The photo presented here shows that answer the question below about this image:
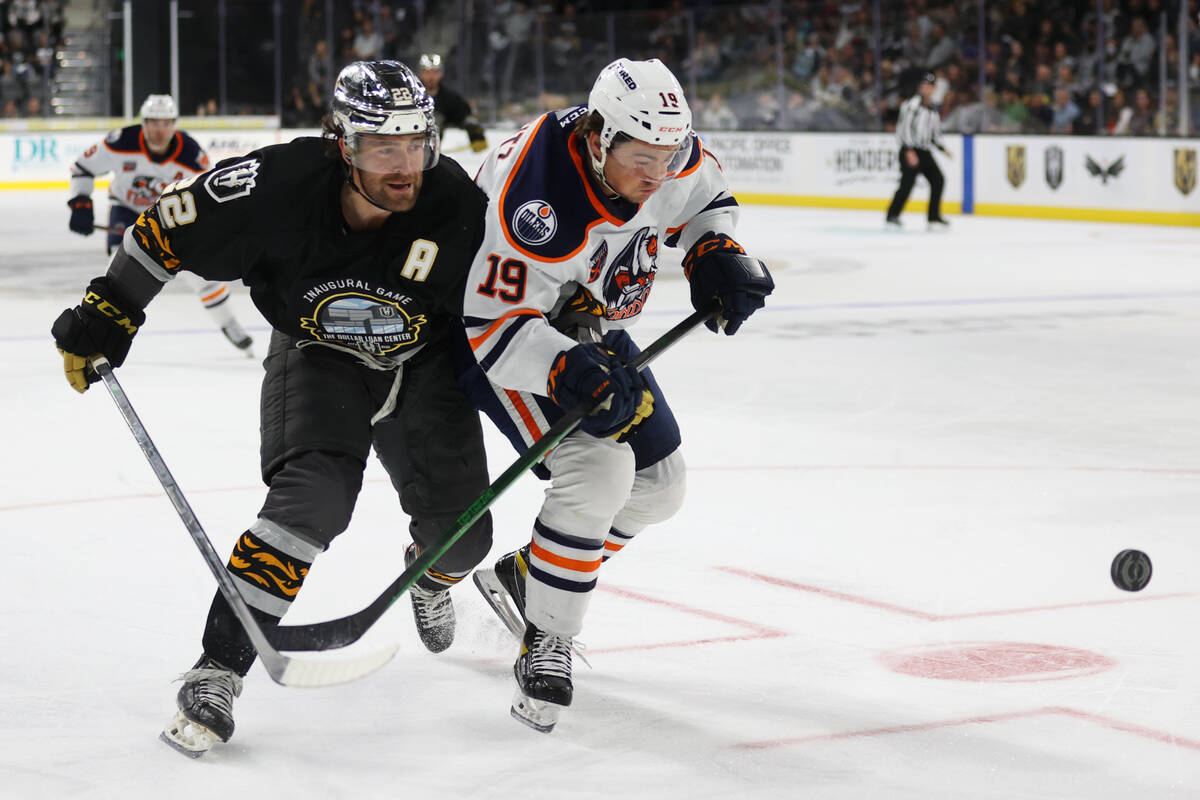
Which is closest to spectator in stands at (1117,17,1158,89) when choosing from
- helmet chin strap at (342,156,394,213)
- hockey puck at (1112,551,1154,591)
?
hockey puck at (1112,551,1154,591)

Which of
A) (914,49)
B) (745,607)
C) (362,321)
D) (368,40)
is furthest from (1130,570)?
(368,40)

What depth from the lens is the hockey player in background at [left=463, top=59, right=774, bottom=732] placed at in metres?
2.64

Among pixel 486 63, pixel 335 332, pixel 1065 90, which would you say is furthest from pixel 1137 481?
pixel 486 63

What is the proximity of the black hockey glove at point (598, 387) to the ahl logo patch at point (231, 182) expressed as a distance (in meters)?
0.54

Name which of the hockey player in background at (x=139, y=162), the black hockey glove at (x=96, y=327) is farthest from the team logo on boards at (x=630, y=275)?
the hockey player in background at (x=139, y=162)

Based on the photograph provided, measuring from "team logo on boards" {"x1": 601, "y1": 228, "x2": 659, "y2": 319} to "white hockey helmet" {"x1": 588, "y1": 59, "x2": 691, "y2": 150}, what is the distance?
0.24m

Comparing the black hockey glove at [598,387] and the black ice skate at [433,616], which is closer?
the black hockey glove at [598,387]

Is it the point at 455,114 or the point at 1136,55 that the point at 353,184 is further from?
the point at 1136,55

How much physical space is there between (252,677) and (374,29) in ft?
62.5

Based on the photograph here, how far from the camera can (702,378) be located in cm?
656

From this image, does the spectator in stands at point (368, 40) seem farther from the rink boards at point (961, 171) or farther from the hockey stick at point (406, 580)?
the hockey stick at point (406, 580)

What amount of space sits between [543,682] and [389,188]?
0.79 metres

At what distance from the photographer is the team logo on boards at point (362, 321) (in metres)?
2.71

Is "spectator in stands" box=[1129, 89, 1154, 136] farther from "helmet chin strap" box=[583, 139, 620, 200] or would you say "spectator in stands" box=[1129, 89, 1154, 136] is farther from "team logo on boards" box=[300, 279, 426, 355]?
"team logo on boards" box=[300, 279, 426, 355]
